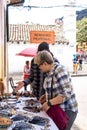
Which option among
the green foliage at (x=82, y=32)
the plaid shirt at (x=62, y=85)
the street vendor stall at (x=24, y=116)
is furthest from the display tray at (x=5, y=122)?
the green foliage at (x=82, y=32)

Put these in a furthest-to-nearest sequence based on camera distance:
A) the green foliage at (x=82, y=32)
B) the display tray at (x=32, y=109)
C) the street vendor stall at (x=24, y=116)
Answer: the green foliage at (x=82, y=32), the display tray at (x=32, y=109), the street vendor stall at (x=24, y=116)

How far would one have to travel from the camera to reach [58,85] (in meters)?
5.21

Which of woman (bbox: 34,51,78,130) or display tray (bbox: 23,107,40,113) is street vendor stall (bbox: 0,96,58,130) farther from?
woman (bbox: 34,51,78,130)

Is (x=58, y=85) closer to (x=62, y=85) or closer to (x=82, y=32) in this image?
(x=62, y=85)

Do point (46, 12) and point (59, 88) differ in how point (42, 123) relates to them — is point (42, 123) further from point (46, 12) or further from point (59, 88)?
point (46, 12)

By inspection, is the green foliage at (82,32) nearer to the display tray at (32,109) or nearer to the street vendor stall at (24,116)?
the street vendor stall at (24,116)

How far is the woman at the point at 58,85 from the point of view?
202 inches

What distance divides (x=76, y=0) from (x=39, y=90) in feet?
111

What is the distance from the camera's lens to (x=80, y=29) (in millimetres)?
72438

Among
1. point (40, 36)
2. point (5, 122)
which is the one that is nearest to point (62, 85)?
point (5, 122)

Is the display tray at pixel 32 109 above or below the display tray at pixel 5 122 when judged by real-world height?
below

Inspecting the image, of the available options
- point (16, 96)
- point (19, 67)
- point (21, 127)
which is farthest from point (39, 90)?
point (19, 67)

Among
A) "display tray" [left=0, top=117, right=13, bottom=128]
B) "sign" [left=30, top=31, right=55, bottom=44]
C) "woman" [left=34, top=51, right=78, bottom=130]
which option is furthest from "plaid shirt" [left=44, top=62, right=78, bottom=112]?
"sign" [left=30, top=31, right=55, bottom=44]

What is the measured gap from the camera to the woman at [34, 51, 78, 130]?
513cm
